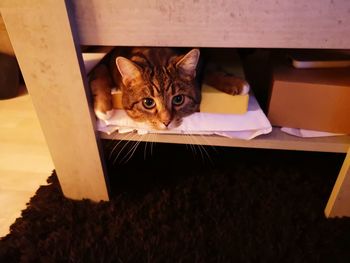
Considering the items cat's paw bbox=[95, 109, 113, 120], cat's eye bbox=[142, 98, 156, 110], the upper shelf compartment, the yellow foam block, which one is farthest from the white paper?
Answer: cat's paw bbox=[95, 109, 113, 120]

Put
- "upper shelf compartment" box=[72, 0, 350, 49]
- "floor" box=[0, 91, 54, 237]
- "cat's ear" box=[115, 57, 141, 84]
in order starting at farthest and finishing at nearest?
"floor" box=[0, 91, 54, 237]
"cat's ear" box=[115, 57, 141, 84]
"upper shelf compartment" box=[72, 0, 350, 49]

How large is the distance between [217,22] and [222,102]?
8.9 inches

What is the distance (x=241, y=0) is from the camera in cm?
59

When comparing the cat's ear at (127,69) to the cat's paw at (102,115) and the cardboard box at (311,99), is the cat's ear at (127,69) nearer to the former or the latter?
the cat's paw at (102,115)

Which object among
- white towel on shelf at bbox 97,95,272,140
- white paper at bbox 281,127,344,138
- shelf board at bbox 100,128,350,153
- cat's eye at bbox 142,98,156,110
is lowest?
shelf board at bbox 100,128,350,153

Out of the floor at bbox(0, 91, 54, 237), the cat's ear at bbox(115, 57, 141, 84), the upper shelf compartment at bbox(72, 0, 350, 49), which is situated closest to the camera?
the upper shelf compartment at bbox(72, 0, 350, 49)

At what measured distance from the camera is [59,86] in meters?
0.72

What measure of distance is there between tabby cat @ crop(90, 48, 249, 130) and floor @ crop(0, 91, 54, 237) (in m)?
0.45

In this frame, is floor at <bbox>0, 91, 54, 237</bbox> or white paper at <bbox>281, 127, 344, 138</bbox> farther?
floor at <bbox>0, 91, 54, 237</bbox>

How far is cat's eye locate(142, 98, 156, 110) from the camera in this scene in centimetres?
78

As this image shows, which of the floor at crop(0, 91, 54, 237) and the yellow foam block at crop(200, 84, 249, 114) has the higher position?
the yellow foam block at crop(200, 84, 249, 114)

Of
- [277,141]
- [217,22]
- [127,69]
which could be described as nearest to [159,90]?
[127,69]

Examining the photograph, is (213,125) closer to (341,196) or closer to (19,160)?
(341,196)

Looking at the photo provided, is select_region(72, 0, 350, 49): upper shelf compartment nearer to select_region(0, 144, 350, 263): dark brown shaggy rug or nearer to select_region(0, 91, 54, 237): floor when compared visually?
select_region(0, 144, 350, 263): dark brown shaggy rug
